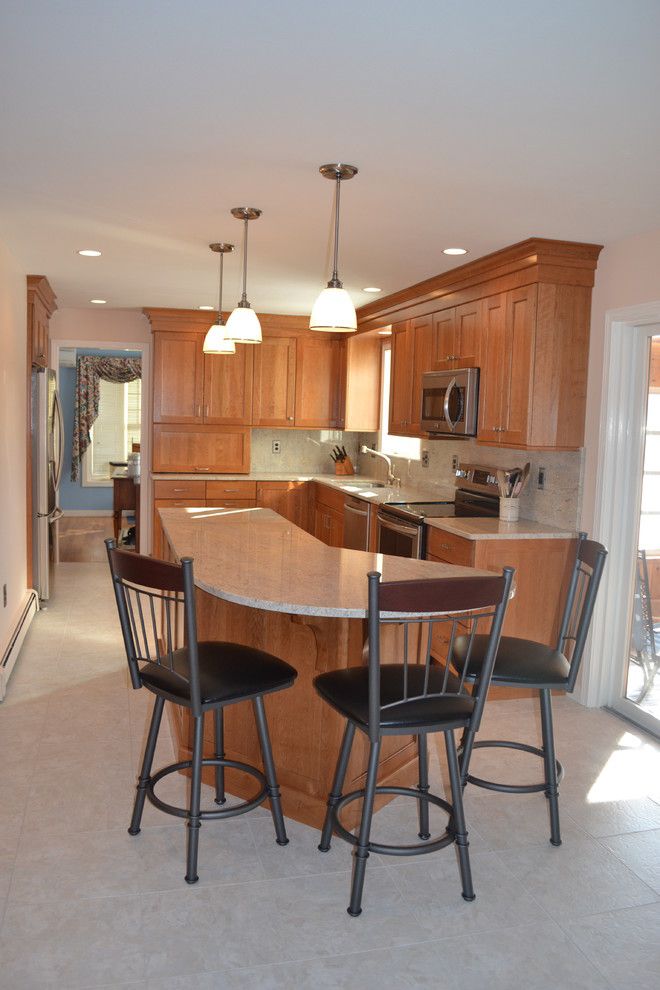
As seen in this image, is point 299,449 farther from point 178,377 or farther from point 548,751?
point 548,751

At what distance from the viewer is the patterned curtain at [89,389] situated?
10.5 metres

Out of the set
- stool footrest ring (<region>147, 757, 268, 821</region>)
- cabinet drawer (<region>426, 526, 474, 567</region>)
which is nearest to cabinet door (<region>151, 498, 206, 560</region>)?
cabinet drawer (<region>426, 526, 474, 567</region>)

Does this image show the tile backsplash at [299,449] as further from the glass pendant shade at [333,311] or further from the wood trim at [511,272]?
the glass pendant shade at [333,311]

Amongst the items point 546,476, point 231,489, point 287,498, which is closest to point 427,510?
point 546,476

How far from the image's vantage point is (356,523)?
19.1 feet

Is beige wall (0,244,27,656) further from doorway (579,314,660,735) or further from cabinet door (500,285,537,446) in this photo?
doorway (579,314,660,735)

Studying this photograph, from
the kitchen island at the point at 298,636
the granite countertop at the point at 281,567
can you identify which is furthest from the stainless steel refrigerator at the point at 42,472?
the kitchen island at the point at 298,636

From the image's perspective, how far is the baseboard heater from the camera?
161 inches

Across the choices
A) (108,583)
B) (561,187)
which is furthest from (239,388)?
(561,187)

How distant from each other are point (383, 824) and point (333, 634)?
734 millimetres

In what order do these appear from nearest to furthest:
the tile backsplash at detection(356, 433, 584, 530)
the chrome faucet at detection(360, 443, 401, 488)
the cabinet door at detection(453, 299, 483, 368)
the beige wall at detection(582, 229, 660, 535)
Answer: the beige wall at detection(582, 229, 660, 535) → the tile backsplash at detection(356, 433, 584, 530) → the cabinet door at detection(453, 299, 483, 368) → the chrome faucet at detection(360, 443, 401, 488)

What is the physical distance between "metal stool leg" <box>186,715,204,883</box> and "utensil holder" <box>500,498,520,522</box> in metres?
2.52

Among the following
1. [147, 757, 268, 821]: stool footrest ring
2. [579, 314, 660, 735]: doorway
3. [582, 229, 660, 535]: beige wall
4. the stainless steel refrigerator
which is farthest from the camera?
the stainless steel refrigerator

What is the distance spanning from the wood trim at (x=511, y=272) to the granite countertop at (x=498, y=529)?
4.07ft
